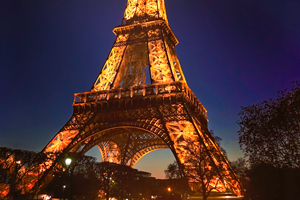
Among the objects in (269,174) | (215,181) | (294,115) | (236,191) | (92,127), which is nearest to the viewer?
(294,115)

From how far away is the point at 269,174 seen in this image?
15.1 m

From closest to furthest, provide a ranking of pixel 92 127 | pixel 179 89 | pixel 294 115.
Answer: pixel 294 115 → pixel 179 89 → pixel 92 127

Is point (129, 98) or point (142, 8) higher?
point (142, 8)

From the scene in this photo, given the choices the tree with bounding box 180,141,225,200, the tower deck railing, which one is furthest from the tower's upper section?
the tree with bounding box 180,141,225,200

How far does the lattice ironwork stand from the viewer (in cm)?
2394

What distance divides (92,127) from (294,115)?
21.1m

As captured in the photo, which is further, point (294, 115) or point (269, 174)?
point (269, 174)

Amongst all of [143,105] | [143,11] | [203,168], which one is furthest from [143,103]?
[143,11]

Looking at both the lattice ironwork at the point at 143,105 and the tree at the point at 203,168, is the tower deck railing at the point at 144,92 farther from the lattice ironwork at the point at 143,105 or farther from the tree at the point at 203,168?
the tree at the point at 203,168

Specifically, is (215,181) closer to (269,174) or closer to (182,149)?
(182,149)

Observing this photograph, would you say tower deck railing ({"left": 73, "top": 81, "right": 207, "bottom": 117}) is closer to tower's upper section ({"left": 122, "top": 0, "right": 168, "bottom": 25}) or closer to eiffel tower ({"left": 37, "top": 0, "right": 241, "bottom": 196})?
eiffel tower ({"left": 37, "top": 0, "right": 241, "bottom": 196})

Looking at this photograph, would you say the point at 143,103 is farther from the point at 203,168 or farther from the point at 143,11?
the point at 143,11

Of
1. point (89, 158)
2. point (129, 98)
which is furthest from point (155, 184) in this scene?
point (129, 98)

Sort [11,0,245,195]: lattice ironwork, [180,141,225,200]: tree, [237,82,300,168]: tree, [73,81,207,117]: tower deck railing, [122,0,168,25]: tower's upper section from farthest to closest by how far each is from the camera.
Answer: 1. [122,0,168,25]: tower's upper section
2. [73,81,207,117]: tower deck railing
3. [11,0,245,195]: lattice ironwork
4. [180,141,225,200]: tree
5. [237,82,300,168]: tree
